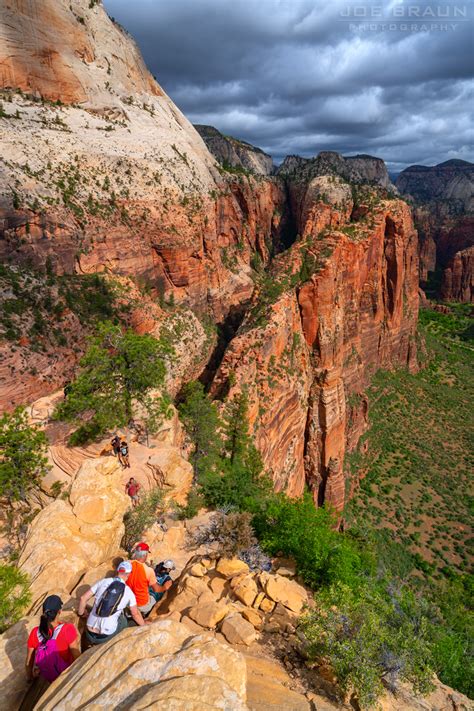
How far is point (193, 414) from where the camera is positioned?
25.8 metres

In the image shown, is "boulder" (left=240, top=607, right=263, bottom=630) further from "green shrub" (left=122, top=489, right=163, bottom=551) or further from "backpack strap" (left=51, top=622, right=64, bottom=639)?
"green shrub" (left=122, top=489, right=163, bottom=551)

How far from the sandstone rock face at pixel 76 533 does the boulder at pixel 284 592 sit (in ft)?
18.3

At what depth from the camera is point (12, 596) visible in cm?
1017

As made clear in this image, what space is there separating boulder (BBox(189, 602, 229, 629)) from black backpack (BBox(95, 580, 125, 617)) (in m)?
2.48

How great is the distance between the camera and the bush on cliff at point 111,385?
20062 millimetres

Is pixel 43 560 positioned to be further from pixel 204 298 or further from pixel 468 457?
pixel 468 457

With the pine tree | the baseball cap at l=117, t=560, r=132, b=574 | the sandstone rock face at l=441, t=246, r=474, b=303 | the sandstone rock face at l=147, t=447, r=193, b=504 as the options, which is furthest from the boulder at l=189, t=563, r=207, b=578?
the sandstone rock face at l=441, t=246, r=474, b=303

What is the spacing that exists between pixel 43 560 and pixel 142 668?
7.31 meters

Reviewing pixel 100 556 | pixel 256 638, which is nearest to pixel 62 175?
pixel 100 556

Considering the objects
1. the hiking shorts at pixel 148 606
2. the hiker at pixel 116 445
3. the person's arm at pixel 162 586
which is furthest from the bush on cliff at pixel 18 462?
the hiking shorts at pixel 148 606

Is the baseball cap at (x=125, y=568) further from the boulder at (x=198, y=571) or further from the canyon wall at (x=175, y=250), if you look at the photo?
the canyon wall at (x=175, y=250)

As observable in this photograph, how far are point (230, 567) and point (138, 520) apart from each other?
15.3 feet

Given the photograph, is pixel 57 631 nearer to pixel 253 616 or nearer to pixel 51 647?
pixel 51 647

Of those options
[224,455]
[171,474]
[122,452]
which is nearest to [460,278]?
[224,455]
